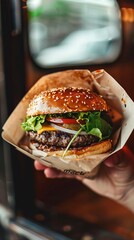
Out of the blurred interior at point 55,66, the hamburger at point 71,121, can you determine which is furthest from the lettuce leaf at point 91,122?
the blurred interior at point 55,66

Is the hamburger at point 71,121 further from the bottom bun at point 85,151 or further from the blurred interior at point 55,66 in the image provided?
the blurred interior at point 55,66

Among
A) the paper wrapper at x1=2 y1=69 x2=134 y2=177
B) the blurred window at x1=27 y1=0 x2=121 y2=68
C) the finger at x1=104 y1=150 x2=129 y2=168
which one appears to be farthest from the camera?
the blurred window at x1=27 y1=0 x2=121 y2=68

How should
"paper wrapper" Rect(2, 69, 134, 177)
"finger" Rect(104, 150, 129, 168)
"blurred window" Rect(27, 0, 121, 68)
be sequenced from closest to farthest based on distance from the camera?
"paper wrapper" Rect(2, 69, 134, 177) → "finger" Rect(104, 150, 129, 168) → "blurred window" Rect(27, 0, 121, 68)

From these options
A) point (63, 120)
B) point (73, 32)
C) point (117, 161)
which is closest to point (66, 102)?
point (63, 120)

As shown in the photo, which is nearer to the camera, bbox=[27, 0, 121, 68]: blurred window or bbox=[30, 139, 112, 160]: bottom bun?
bbox=[30, 139, 112, 160]: bottom bun

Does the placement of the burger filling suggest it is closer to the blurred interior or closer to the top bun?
the top bun

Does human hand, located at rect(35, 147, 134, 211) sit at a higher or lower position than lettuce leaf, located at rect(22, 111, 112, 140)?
lower

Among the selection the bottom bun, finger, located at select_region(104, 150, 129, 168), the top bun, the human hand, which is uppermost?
the top bun

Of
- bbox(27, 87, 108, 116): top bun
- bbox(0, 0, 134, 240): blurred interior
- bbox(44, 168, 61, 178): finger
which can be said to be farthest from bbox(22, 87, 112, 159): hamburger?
bbox(0, 0, 134, 240): blurred interior
